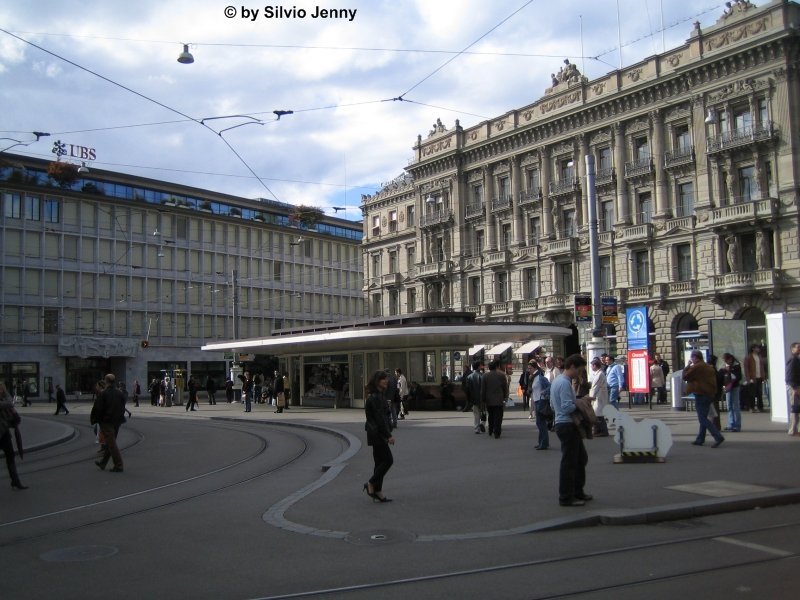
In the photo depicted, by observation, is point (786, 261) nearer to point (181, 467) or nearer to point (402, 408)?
point (402, 408)

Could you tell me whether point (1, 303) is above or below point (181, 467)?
above

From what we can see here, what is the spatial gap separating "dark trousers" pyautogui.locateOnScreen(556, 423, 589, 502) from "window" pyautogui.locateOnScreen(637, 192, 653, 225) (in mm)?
42834

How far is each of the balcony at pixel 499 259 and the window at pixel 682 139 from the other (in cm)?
1523

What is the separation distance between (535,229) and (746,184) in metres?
16.5

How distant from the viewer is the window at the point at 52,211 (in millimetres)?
66000

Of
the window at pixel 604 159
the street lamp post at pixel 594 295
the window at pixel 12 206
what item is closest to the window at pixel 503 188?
the window at pixel 604 159

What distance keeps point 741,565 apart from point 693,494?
113 inches

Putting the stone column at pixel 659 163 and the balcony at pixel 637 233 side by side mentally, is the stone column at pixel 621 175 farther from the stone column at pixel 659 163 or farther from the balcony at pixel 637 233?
the stone column at pixel 659 163

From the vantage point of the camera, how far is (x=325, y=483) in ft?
37.6

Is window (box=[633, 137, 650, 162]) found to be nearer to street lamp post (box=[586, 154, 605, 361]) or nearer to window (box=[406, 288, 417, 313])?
window (box=[406, 288, 417, 313])

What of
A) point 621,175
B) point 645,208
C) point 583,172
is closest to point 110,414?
point 645,208

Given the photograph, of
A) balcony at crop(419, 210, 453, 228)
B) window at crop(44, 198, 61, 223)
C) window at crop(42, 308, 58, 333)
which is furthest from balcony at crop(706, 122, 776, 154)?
window at crop(42, 308, 58, 333)

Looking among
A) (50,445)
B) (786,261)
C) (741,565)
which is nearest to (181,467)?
(50,445)

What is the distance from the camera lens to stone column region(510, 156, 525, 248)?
58.0m
